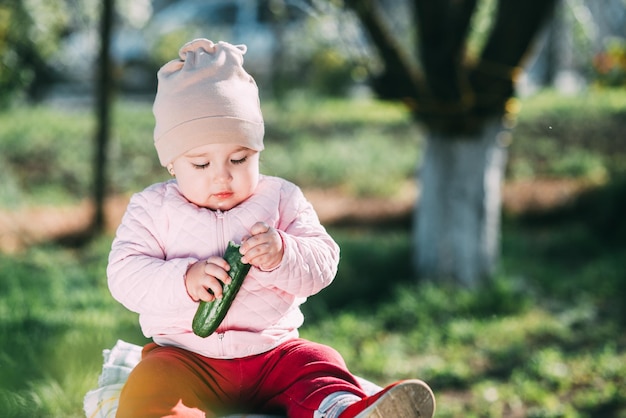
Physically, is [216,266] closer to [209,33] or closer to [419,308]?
[419,308]

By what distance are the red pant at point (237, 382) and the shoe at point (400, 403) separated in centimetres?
17

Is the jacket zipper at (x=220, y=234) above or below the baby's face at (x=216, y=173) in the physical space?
below

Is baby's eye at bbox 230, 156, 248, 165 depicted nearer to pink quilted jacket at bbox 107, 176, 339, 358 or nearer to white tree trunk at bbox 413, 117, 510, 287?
pink quilted jacket at bbox 107, 176, 339, 358

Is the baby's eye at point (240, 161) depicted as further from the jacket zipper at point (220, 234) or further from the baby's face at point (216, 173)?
the jacket zipper at point (220, 234)

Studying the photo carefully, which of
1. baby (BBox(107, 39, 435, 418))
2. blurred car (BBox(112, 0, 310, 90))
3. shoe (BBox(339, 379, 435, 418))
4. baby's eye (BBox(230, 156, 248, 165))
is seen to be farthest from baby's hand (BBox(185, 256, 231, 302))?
blurred car (BBox(112, 0, 310, 90))

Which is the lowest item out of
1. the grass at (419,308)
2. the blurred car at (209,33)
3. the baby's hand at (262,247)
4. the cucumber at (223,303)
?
the grass at (419,308)

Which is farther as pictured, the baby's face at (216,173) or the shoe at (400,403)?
the baby's face at (216,173)

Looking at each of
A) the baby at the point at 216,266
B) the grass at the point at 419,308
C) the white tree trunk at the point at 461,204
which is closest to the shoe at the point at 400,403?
Answer: the baby at the point at 216,266

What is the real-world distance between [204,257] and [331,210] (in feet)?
19.6

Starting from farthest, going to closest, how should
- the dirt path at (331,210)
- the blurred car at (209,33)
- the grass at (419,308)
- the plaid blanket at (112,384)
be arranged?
the blurred car at (209,33), the dirt path at (331,210), the grass at (419,308), the plaid blanket at (112,384)

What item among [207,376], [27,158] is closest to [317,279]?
[207,376]

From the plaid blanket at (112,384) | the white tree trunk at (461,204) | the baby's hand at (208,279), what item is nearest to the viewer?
the baby's hand at (208,279)

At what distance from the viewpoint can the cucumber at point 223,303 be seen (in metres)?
2.02

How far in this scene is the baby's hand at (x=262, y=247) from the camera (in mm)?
1979
